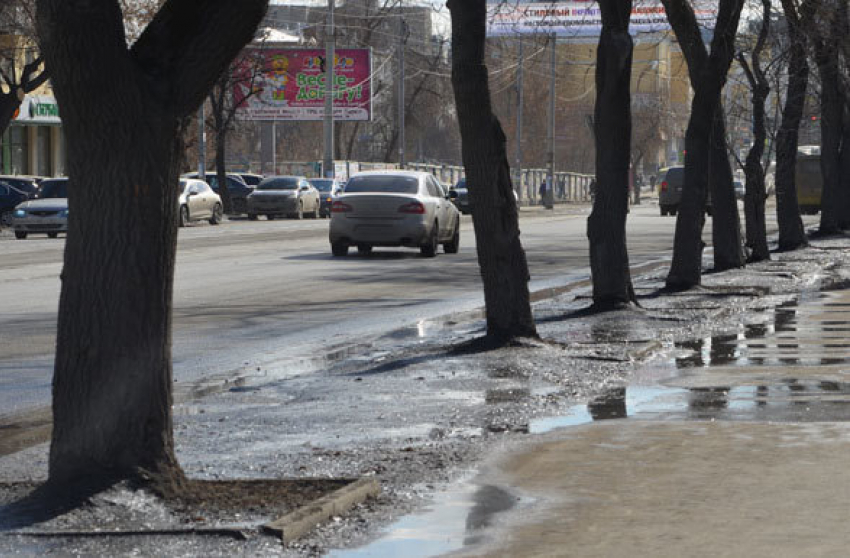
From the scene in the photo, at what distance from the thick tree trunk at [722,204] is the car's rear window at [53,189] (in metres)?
20.8

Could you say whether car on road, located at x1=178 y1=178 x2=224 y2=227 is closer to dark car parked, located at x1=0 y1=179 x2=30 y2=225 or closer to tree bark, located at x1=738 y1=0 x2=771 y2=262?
dark car parked, located at x1=0 y1=179 x2=30 y2=225

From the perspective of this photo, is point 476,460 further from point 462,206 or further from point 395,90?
point 395,90

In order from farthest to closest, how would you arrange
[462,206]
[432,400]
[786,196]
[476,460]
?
[462,206]
[786,196]
[432,400]
[476,460]

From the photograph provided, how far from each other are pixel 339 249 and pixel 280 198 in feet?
88.4

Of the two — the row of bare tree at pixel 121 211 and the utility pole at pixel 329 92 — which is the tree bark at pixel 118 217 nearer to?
the row of bare tree at pixel 121 211

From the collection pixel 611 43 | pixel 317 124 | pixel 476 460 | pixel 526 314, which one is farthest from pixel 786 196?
pixel 317 124

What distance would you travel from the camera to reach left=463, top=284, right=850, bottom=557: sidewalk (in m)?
6.50

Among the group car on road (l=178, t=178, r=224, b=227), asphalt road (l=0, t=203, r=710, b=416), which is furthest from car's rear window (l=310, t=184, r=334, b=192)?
asphalt road (l=0, t=203, r=710, b=416)

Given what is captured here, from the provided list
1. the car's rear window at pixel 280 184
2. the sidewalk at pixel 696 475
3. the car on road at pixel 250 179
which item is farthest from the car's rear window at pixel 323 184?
the sidewalk at pixel 696 475

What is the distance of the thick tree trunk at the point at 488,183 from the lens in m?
13.5

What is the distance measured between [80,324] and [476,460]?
2407mm

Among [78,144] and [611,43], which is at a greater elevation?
[611,43]

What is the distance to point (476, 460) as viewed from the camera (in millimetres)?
8508

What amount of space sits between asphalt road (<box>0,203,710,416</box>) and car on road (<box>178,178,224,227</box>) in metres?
9.86
